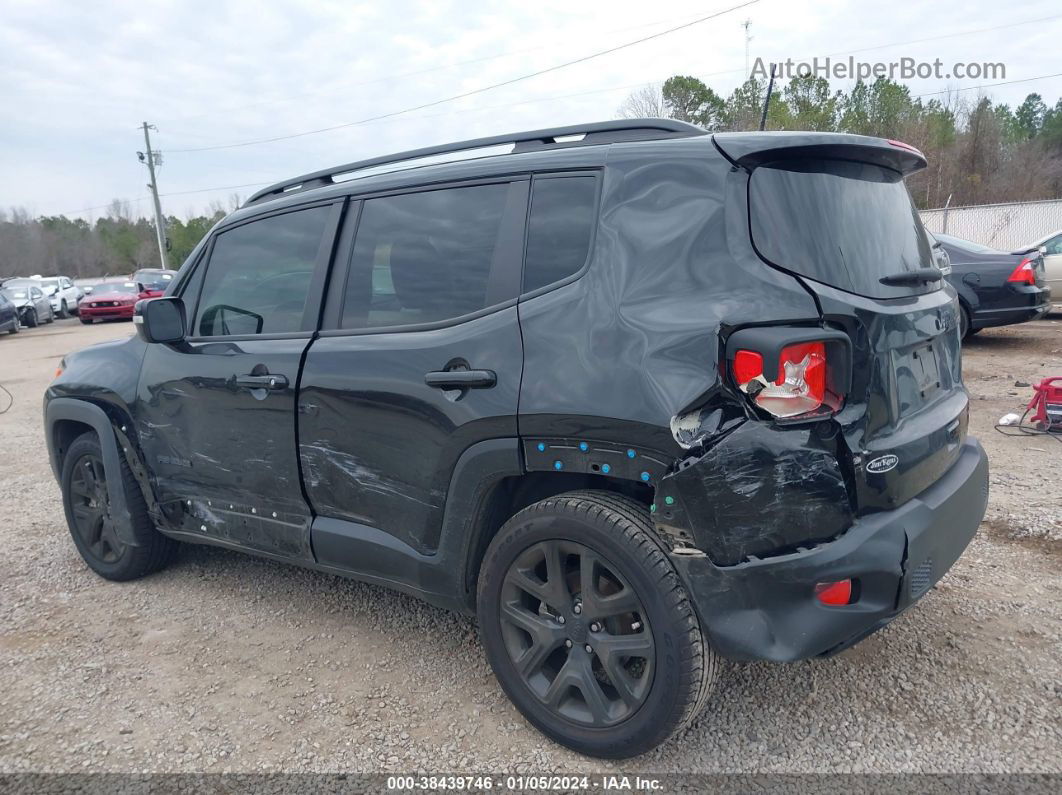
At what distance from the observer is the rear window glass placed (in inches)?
88.8

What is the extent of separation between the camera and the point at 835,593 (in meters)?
2.17

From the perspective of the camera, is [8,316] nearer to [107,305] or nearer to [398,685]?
[107,305]

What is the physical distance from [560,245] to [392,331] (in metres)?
0.74

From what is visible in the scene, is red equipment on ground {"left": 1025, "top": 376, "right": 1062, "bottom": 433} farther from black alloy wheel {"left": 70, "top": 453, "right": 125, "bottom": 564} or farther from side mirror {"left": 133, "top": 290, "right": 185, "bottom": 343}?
black alloy wheel {"left": 70, "top": 453, "right": 125, "bottom": 564}

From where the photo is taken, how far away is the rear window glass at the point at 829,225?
2256 millimetres

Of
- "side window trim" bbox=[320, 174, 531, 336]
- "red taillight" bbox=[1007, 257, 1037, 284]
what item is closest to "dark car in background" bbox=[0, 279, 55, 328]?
"side window trim" bbox=[320, 174, 531, 336]

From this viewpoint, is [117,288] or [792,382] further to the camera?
[117,288]

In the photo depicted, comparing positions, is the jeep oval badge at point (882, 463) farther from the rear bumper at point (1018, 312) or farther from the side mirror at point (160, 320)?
the rear bumper at point (1018, 312)

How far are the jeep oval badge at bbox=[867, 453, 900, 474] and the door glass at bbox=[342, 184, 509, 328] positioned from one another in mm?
1329

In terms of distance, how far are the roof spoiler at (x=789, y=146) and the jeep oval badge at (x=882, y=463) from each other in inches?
36.5

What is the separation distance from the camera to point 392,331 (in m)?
2.91

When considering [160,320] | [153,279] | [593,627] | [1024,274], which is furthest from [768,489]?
[153,279]

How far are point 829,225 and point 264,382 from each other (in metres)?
2.22

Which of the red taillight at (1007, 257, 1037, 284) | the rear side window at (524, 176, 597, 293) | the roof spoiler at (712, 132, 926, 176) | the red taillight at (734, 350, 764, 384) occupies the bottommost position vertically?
the red taillight at (1007, 257, 1037, 284)
